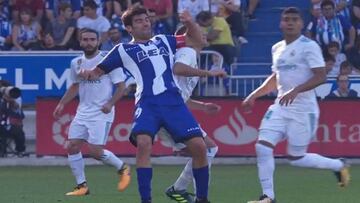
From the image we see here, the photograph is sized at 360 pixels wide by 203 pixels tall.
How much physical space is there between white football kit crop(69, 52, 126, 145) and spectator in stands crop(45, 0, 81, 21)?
8.81 metres

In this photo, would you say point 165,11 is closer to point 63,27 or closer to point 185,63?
point 63,27

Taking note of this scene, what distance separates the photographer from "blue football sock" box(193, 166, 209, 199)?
43.3ft

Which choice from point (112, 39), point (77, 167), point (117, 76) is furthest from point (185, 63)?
point (112, 39)

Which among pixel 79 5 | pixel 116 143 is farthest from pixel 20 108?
pixel 79 5

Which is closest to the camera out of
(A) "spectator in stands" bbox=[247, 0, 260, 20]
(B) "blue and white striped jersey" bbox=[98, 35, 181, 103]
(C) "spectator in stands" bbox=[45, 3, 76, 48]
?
(B) "blue and white striped jersey" bbox=[98, 35, 181, 103]

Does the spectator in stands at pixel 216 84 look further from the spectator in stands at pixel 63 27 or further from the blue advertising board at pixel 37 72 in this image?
the spectator in stands at pixel 63 27

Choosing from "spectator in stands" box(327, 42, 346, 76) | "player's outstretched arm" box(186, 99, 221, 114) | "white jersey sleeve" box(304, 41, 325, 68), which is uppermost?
"white jersey sleeve" box(304, 41, 325, 68)

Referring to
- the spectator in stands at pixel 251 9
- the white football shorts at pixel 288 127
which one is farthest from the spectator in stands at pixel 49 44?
the white football shorts at pixel 288 127

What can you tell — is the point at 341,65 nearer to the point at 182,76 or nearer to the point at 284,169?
the point at 284,169

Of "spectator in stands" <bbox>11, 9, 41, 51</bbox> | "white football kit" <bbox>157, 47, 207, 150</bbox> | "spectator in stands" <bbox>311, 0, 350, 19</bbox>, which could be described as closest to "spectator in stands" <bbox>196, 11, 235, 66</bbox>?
"spectator in stands" <bbox>311, 0, 350, 19</bbox>

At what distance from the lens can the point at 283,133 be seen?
14133mm

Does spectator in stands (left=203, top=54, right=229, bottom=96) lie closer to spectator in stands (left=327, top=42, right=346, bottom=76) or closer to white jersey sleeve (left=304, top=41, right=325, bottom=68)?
spectator in stands (left=327, top=42, right=346, bottom=76)

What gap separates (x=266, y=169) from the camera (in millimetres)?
13914

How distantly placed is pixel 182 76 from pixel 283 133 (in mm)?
1326
